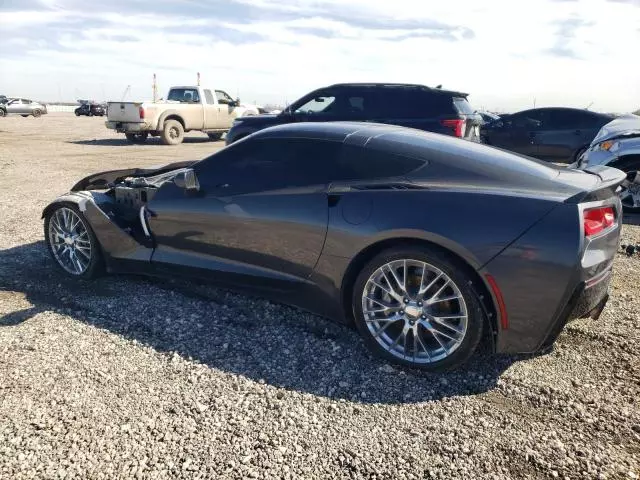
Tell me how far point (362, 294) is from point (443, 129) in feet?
20.0

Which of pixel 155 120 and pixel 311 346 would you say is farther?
pixel 155 120

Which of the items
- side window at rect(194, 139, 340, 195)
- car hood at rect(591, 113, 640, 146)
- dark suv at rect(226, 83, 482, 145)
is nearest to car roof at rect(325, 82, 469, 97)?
dark suv at rect(226, 83, 482, 145)

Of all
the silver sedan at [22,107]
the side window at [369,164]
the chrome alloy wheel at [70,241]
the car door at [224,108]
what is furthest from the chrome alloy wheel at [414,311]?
the silver sedan at [22,107]

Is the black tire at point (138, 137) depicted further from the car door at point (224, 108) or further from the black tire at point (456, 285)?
the black tire at point (456, 285)

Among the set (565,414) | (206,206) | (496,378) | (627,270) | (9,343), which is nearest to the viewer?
(565,414)

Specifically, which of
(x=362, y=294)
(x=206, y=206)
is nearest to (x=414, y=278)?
(x=362, y=294)

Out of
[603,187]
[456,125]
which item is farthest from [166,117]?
[603,187]

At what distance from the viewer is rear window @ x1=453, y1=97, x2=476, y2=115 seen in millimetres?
8742

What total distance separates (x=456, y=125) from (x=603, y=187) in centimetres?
578

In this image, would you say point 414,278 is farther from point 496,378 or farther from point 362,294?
point 496,378

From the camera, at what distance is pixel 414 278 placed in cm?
310

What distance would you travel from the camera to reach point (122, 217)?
447 centimetres

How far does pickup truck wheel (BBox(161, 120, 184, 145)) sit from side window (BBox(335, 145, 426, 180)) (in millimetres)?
15578

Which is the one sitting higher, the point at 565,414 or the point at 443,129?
the point at 443,129
